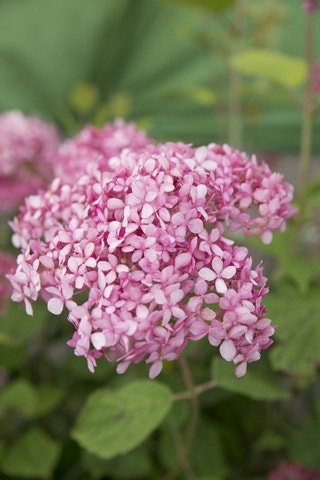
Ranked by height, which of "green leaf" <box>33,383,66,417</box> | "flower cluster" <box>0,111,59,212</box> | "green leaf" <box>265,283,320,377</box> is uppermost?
"flower cluster" <box>0,111,59,212</box>

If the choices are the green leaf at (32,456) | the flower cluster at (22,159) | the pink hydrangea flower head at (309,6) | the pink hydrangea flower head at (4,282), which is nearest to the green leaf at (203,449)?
the green leaf at (32,456)

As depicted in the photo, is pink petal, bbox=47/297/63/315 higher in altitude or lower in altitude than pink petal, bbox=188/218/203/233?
lower

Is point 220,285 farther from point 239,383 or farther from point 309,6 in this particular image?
point 309,6

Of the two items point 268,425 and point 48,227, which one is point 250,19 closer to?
point 268,425

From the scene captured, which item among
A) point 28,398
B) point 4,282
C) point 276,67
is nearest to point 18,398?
point 28,398

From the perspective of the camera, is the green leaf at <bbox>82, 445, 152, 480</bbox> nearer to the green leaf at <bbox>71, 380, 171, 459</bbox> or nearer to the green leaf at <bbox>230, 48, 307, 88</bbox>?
the green leaf at <bbox>71, 380, 171, 459</bbox>

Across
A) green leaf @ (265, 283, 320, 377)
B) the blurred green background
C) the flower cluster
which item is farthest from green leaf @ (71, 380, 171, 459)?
the blurred green background

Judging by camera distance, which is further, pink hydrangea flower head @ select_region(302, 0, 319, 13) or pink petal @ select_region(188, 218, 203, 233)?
pink hydrangea flower head @ select_region(302, 0, 319, 13)
